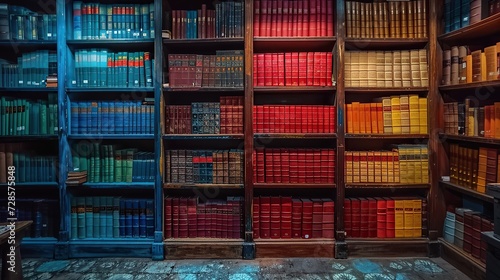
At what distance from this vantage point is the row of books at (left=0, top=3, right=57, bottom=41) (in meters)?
2.83

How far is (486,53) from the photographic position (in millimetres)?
2352

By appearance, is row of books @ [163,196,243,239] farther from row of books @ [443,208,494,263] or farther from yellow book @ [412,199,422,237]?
row of books @ [443,208,494,263]

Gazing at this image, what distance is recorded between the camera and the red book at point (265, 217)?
289 centimetres

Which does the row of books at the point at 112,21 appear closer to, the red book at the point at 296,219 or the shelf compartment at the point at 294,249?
the red book at the point at 296,219

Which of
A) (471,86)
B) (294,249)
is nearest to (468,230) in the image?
(471,86)

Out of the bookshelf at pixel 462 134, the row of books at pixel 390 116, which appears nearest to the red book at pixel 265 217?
the row of books at pixel 390 116

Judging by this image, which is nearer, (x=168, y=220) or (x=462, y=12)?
(x=462, y=12)

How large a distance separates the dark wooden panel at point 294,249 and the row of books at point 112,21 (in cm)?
212

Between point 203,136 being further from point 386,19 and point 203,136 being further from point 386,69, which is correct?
point 386,19

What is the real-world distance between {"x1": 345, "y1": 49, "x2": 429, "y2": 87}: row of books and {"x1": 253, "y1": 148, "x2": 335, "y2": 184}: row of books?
0.69 m

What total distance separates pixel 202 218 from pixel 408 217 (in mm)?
1838

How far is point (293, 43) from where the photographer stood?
9.67 feet

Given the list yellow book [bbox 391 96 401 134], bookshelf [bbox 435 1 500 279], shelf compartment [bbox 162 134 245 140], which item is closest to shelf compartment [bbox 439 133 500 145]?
bookshelf [bbox 435 1 500 279]

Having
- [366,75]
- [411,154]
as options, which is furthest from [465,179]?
[366,75]
